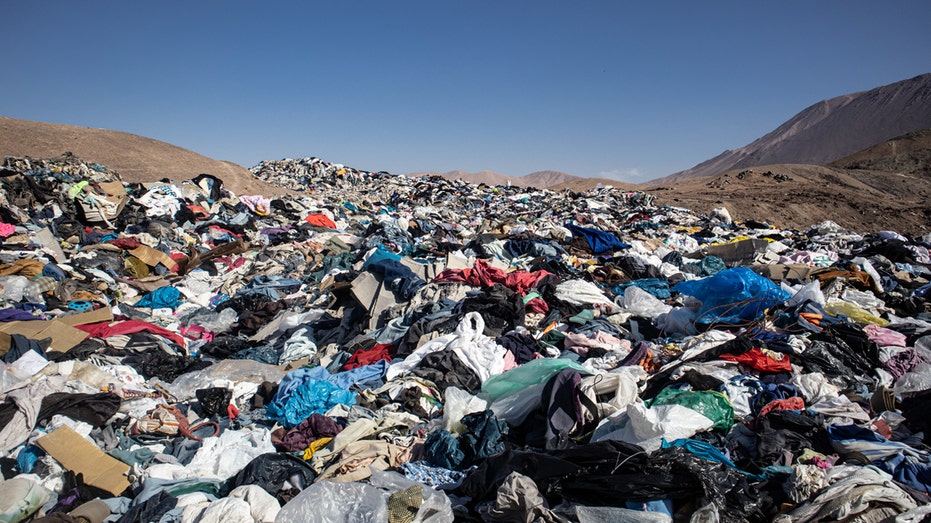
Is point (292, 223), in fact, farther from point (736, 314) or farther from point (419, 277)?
point (736, 314)

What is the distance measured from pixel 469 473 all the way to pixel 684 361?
6.79 feet

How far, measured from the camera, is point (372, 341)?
5.21 m

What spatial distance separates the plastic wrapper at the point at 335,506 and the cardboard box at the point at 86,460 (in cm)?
135

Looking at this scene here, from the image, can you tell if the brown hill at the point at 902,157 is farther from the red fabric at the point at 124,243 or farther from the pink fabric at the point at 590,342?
the red fabric at the point at 124,243

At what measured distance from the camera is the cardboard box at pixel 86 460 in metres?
2.86

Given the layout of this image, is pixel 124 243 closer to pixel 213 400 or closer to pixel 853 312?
pixel 213 400

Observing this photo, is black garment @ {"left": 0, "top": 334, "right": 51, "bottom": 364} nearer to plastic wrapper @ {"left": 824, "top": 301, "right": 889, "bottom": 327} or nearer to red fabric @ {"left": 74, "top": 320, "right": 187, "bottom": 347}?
red fabric @ {"left": 74, "top": 320, "right": 187, "bottom": 347}

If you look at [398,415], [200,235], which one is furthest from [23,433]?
[200,235]

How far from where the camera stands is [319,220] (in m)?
11.9

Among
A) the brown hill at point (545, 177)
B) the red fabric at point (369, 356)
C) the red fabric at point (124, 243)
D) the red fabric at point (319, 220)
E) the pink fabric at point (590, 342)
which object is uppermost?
the brown hill at point (545, 177)

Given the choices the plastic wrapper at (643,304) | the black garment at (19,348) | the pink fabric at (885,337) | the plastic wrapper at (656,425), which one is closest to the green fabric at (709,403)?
the plastic wrapper at (656,425)

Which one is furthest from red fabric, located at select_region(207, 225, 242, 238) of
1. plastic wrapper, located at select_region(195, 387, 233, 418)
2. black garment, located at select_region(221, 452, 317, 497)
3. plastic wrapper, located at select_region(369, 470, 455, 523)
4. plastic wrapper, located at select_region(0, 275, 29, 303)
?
plastic wrapper, located at select_region(369, 470, 455, 523)

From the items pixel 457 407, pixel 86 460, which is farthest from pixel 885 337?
pixel 86 460

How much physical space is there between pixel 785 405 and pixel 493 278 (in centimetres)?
366
